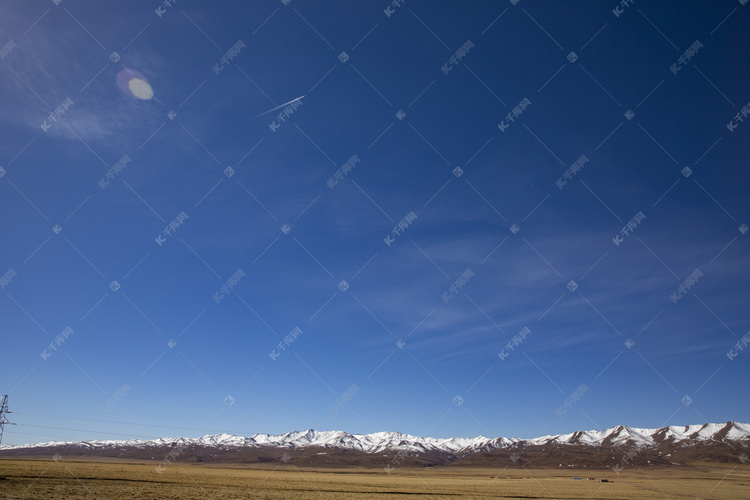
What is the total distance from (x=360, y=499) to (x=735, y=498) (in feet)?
177

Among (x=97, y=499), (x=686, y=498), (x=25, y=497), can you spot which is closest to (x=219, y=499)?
(x=97, y=499)

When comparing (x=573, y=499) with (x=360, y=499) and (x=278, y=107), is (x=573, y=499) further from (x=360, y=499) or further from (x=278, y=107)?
(x=278, y=107)

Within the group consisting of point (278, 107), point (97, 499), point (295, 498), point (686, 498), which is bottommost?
point (686, 498)

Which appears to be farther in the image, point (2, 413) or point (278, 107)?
point (2, 413)

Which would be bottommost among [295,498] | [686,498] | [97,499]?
[686,498]

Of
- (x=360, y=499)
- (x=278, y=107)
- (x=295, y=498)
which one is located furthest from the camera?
(x=360, y=499)

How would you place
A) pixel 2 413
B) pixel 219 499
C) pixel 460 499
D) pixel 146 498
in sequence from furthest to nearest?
pixel 2 413
pixel 460 499
pixel 219 499
pixel 146 498

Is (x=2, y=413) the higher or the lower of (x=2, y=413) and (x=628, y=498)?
the higher

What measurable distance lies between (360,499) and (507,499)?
2057cm

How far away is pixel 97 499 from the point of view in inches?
1277

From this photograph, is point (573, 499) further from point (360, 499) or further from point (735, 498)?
point (360, 499)

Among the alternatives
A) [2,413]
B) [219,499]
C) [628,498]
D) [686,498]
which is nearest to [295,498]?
[219,499]

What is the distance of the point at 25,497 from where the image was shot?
30.8 m

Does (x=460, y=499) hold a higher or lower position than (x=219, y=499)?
lower
